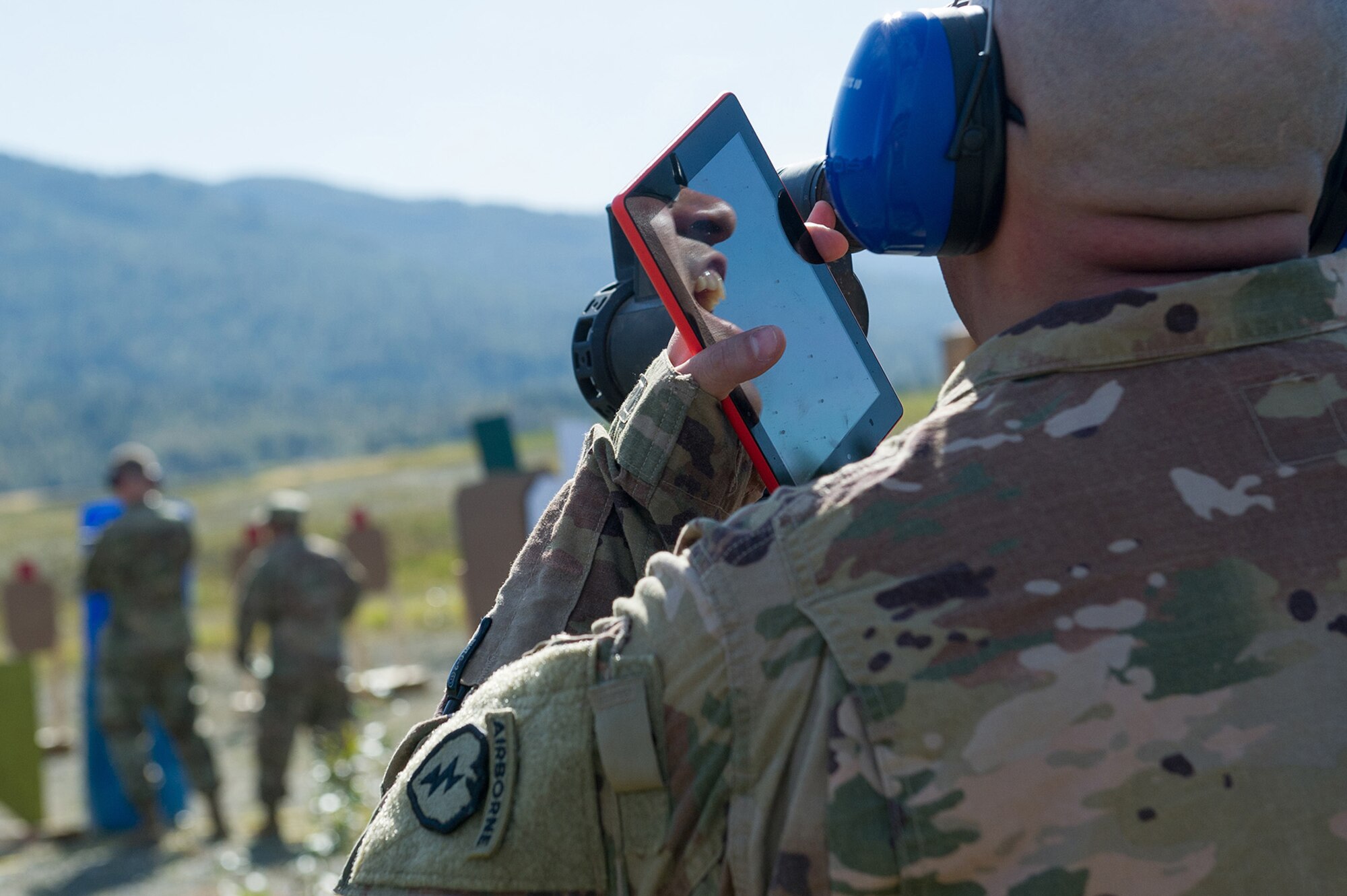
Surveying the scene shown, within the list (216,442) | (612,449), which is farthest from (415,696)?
(216,442)

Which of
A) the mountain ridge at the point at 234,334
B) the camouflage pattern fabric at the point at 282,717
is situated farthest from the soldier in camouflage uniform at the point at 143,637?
the mountain ridge at the point at 234,334

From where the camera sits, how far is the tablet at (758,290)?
1.42 meters

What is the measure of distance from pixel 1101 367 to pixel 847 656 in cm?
33

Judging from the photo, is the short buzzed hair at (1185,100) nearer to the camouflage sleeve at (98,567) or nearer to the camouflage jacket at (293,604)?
the camouflage jacket at (293,604)

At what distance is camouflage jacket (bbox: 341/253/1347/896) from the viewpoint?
0.96m

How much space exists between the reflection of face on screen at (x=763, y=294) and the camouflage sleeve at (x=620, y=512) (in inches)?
3.4

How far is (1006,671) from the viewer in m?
0.96

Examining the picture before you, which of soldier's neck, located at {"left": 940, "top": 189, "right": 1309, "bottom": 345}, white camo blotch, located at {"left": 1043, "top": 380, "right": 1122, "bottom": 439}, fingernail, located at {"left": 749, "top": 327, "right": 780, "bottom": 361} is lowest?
white camo blotch, located at {"left": 1043, "top": 380, "right": 1122, "bottom": 439}

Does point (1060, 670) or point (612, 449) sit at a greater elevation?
point (612, 449)

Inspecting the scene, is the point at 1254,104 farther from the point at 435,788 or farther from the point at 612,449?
the point at 435,788

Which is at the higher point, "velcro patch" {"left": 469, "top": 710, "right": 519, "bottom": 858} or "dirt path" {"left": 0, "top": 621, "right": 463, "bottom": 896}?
"velcro patch" {"left": 469, "top": 710, "right": 519, "bottom": 858}

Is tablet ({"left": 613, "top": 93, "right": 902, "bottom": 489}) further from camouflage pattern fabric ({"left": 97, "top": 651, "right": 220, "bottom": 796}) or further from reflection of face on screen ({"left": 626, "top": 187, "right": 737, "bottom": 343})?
camouflage pattern fabric ({"left": 97, "top": 651, "right": 220, "bottom": 796})

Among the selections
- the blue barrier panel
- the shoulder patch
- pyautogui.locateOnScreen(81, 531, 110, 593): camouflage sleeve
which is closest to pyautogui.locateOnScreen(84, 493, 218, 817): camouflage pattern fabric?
pyautogui.locateOnScreen(81, 531, 110, 593): camouflage sleeve

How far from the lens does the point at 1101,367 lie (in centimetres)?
106
